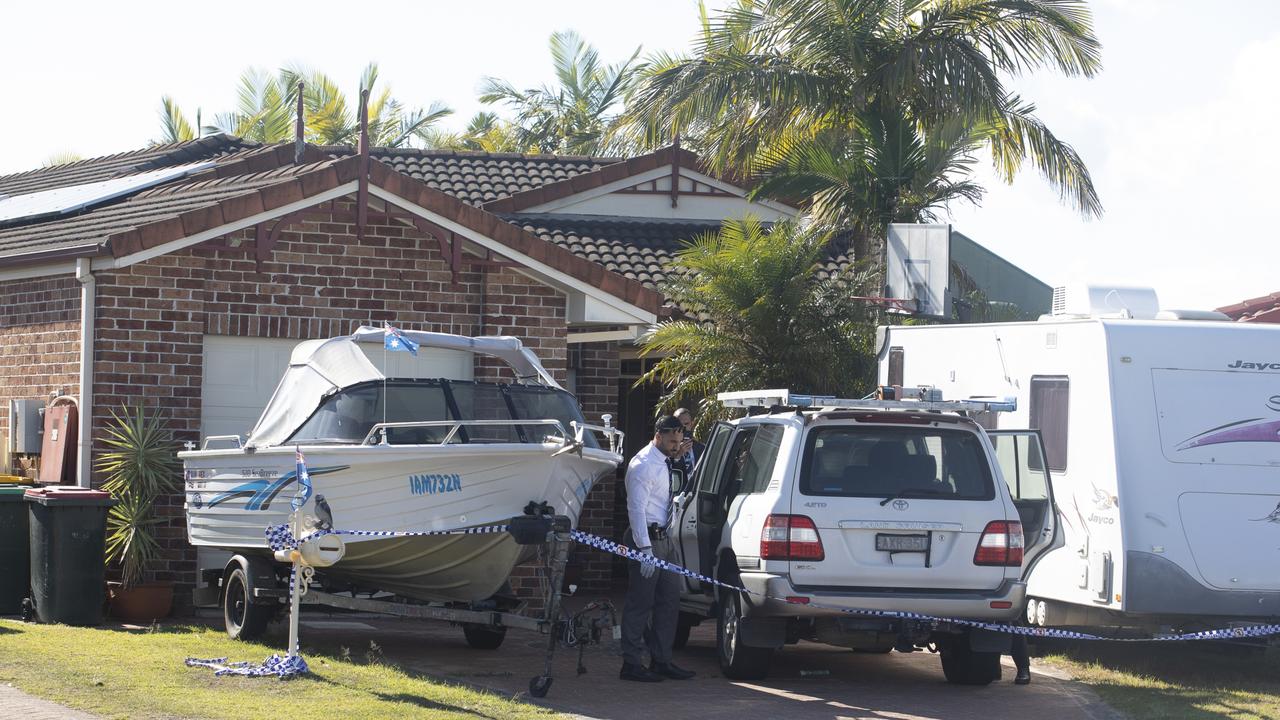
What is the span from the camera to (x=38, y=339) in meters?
14.4

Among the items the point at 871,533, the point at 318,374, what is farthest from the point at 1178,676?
the point at 318,374

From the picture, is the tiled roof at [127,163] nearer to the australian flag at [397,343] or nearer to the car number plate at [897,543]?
the australian flag at [397,343]

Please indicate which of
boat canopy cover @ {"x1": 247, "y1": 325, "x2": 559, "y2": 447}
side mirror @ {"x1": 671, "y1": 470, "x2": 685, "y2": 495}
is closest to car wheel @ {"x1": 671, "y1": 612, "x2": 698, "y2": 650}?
side mirror @ {"x1": 671, "y1": 470, "x2": 685, "y2": 495}

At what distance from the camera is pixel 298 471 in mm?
10555

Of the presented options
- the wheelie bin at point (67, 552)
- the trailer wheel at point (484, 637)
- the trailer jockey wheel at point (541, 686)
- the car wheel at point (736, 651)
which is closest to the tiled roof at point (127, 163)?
the wheelie bin at point (67, 552)

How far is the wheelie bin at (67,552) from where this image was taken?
1259 centimetres

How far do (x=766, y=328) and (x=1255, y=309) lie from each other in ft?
23.8

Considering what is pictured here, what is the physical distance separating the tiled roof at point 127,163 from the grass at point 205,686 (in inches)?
361

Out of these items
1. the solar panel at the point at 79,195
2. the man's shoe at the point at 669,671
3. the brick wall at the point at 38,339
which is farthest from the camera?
the solar panel at the point at 79,195

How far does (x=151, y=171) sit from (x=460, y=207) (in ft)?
20.6

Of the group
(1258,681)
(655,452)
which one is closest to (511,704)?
(655,452)

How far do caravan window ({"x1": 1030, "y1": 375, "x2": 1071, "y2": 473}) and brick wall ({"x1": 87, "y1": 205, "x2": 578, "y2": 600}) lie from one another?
4.96 meters

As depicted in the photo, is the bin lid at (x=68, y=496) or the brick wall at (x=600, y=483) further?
the brick wall at (x=600, y=483)

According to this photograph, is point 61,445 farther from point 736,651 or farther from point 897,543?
point 897,543
